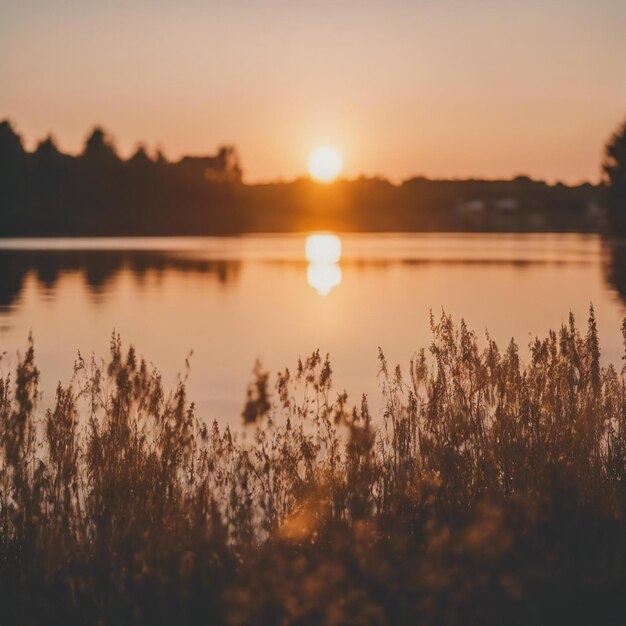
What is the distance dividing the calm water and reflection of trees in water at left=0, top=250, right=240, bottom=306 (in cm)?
11

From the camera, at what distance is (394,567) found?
263 inches

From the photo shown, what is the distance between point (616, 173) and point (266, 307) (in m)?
68.8

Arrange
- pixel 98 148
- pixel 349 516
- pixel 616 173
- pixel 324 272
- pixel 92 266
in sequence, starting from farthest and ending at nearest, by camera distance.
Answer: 1. pixel 98 148
2. pixel 616 173
3. pixel 324 272
4. pixel 92 266
5. pixel 349 516

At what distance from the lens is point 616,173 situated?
98938mm

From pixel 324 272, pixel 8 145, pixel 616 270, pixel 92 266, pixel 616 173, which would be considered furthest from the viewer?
pixel 8 145

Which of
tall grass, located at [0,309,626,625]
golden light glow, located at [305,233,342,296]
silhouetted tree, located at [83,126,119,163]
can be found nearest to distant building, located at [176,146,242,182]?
silhouetted tree, located at [83,126,119,163]

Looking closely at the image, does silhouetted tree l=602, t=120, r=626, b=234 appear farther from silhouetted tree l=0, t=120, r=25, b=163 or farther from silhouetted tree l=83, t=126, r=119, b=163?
silhouetted tree l=0, t=120, r=25, b=163

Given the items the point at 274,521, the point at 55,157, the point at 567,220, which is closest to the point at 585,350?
the point at 274,521

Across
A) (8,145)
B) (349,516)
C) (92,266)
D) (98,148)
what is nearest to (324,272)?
(92,266)

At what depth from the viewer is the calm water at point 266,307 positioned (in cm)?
2480

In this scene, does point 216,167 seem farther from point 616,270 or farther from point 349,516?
point 349,516

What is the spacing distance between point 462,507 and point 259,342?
2170 centimetres

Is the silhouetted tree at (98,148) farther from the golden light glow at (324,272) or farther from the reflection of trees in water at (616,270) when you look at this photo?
the reflection of trees in water at (616,270)

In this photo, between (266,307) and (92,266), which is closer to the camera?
(266,307)
